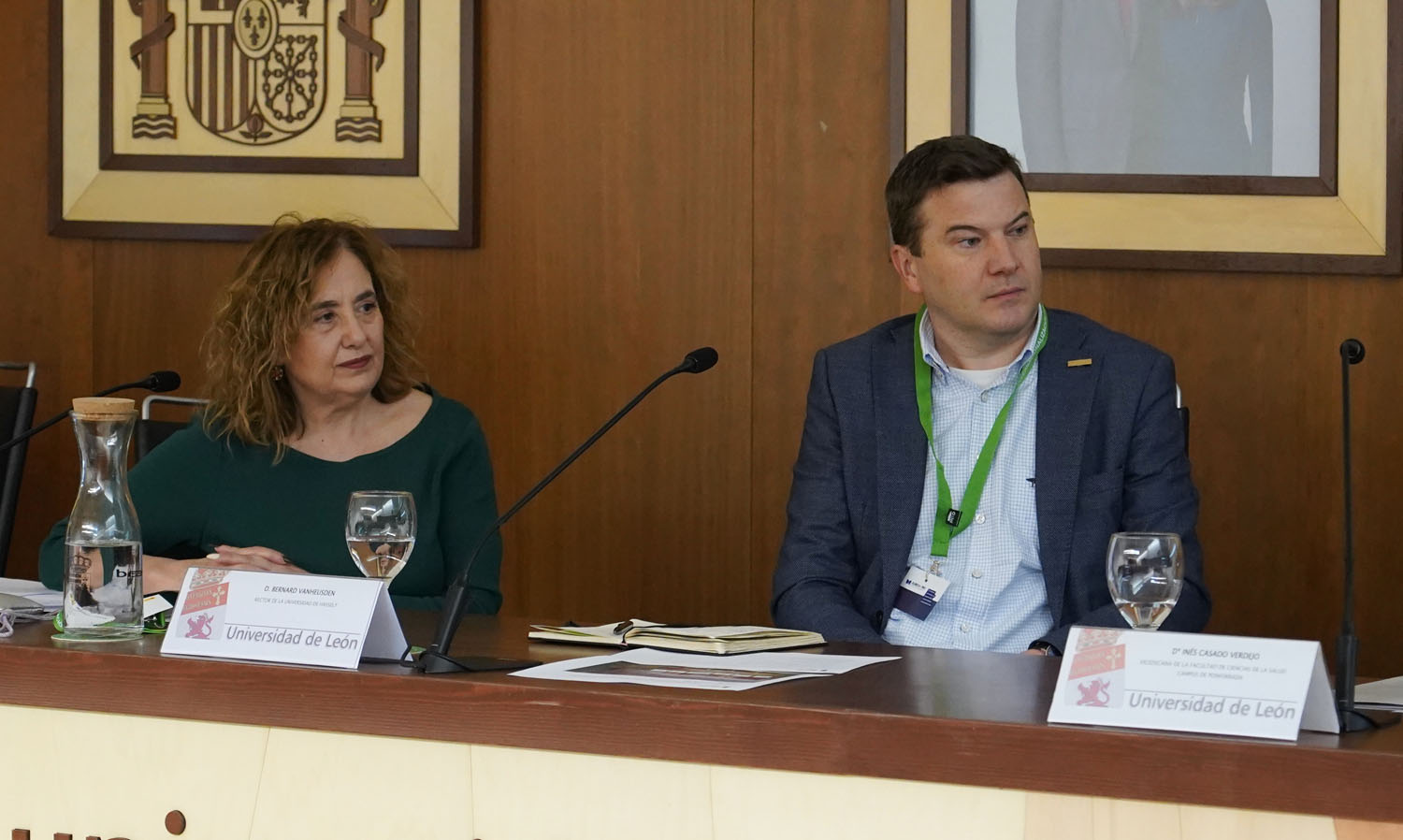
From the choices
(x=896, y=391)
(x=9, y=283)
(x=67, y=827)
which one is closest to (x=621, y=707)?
(x=67, y=827)

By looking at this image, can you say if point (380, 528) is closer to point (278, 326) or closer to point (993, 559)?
point (278, 326)

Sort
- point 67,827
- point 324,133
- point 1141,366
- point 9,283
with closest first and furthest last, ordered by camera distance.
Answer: point 67,827
point 1141,366
point 324,133
point 9,283

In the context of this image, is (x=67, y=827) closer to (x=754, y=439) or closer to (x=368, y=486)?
(x=368, y=486)

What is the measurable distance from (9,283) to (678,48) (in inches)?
64.9

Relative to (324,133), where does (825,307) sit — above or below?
below

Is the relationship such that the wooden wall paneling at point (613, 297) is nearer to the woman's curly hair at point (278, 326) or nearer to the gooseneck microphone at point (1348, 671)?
the woman's curly hair at point (278, 326)

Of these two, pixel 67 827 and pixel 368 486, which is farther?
pixel 368 486

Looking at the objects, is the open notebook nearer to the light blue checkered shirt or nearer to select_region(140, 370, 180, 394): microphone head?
the light blue checkered shirt

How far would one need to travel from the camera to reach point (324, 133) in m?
3.46

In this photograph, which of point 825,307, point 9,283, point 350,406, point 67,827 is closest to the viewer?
point 67,827

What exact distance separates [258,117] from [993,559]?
195 cm

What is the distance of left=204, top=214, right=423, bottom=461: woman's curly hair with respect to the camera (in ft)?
8.71

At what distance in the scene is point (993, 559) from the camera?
2.45m

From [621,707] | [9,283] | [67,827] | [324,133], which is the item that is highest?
[324,133]
